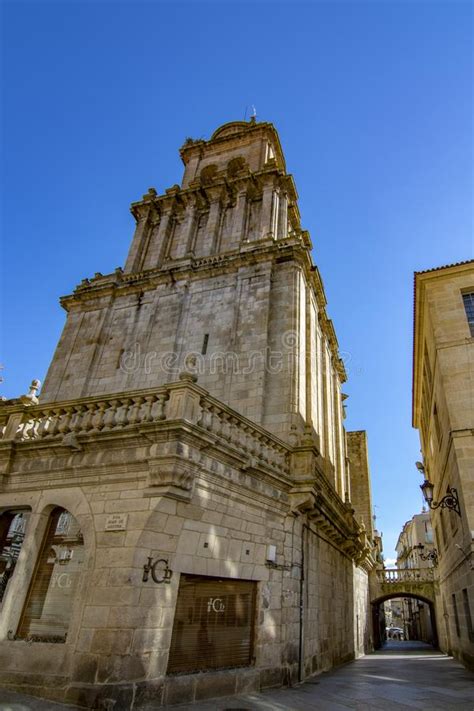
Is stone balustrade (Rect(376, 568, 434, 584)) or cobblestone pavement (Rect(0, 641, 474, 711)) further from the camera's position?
stone balustrade (Rect(376, 568, 434, 584))

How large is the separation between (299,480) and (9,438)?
711 cm

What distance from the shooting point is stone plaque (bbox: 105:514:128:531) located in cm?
722

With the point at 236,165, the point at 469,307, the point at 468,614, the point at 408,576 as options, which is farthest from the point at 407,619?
the point at 236,165

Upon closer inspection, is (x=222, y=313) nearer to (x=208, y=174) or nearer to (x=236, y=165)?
(x=208, y=174)

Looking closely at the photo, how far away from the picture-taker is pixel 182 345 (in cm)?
1655

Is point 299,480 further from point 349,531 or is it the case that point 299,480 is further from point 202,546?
point 349,531

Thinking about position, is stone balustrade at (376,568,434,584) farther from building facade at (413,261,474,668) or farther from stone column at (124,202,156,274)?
stone column at (124,202,156,274)

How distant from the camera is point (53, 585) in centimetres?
770

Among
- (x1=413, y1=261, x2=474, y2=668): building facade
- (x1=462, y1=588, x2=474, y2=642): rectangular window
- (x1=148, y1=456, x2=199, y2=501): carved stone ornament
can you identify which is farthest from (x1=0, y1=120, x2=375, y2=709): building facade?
(x1=462, y1=588, x2=474, y2=642): rectangular window

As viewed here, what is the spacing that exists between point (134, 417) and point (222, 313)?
9.03 m

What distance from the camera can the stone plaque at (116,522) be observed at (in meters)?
7.22

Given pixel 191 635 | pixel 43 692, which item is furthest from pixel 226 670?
pixel 43 692

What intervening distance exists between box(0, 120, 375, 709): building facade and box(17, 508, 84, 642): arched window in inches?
1.2

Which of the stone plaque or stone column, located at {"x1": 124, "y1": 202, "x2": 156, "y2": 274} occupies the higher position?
stone column, located at {"x1": 124, "y1": 202, "x2": 156, "y2": 274}
